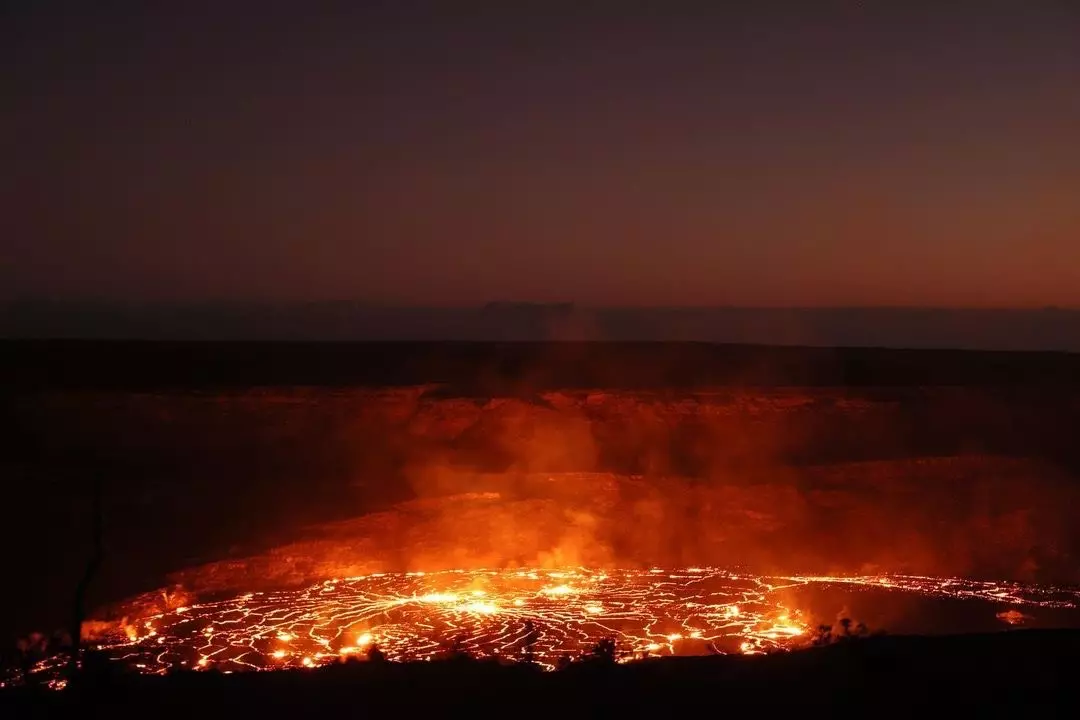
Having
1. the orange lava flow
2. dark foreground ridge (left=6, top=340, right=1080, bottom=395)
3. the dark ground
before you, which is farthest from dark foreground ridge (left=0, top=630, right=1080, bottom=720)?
dark foreground ridge (left=6, top=340, right=1080, bottom=395)

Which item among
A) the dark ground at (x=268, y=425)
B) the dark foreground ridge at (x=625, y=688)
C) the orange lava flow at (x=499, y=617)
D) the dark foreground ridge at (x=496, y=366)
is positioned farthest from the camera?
the dark foreground ridge at (x=496, y=366)

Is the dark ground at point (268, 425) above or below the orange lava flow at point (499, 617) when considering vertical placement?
above

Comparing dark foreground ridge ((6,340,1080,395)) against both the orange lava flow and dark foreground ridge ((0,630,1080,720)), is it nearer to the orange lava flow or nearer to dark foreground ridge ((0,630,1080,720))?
the orange lava flow

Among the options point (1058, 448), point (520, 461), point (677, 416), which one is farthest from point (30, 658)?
point (1058, 448)

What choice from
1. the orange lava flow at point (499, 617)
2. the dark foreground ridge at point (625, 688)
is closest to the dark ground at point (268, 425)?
the orange lava flow at point (499, 617)

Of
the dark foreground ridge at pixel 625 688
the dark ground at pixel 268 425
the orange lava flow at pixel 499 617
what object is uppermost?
the dark ground at pixel 268 425

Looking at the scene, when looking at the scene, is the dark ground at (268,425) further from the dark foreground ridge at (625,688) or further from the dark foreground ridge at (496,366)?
the dark foreground ridge at (625,688)

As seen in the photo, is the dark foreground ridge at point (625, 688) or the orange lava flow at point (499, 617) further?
the orange lava flow at point (499, 617)
